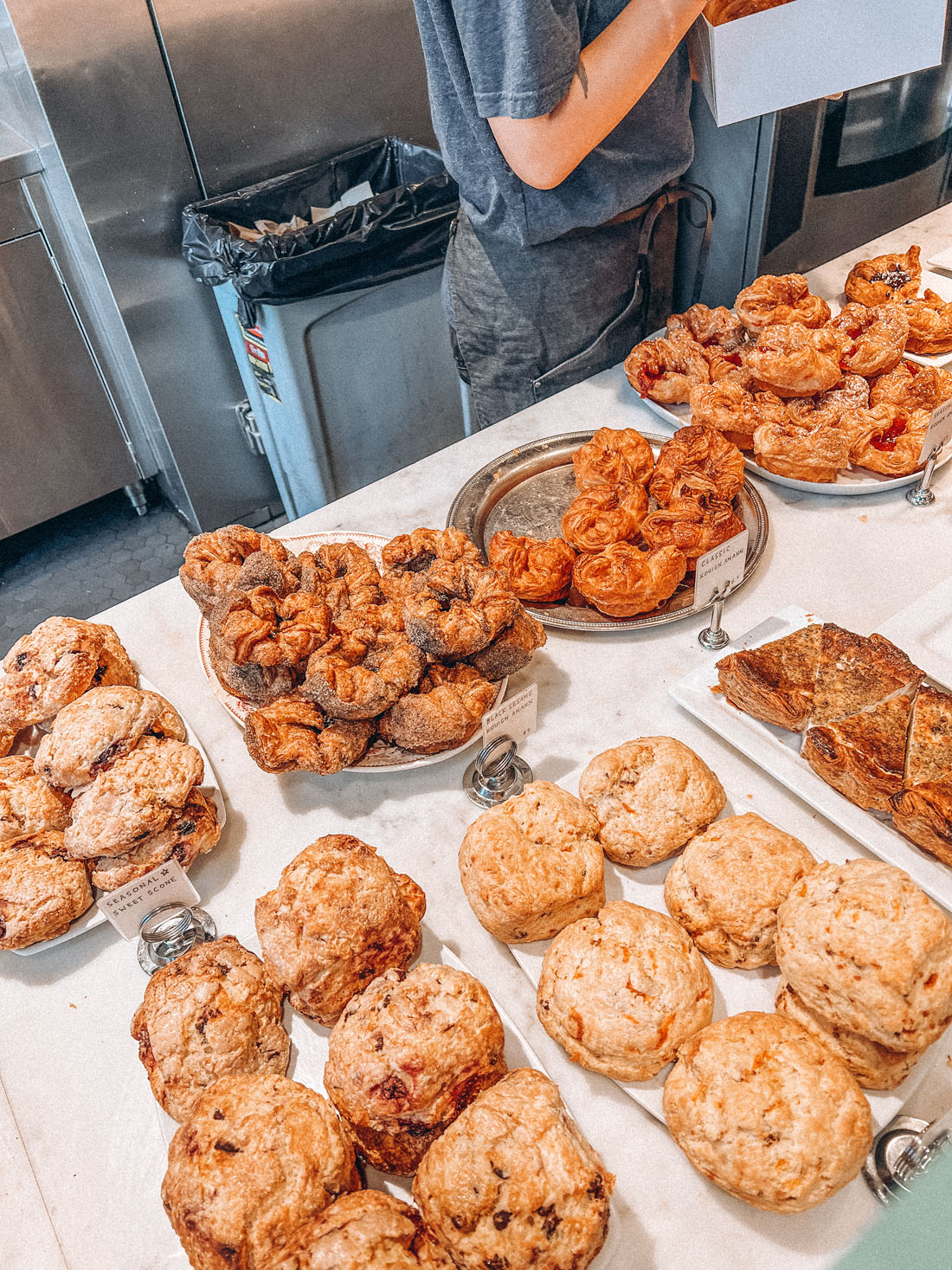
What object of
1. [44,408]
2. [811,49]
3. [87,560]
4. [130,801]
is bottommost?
[87,560]

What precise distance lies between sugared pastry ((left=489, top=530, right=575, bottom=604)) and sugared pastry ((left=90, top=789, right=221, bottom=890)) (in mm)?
764

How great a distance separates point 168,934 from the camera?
4.51ft

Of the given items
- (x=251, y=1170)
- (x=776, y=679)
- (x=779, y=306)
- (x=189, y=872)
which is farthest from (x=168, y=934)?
(x=779, y=306)

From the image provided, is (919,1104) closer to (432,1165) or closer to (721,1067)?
(721,1067)

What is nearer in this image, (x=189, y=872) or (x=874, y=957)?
(x=874, y=957)

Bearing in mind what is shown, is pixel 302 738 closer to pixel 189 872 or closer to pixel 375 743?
pixel 375 743

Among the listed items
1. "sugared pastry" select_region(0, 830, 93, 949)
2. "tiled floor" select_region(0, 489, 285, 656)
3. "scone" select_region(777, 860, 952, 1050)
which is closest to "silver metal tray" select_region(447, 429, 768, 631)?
"scone" select_region(777, 860, 952, 1050)

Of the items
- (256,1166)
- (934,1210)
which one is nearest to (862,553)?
(934,1210)

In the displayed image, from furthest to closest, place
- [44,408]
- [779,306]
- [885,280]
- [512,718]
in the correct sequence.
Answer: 1. [44,408]
2. [885,280]
3. [779,306]
4. [512,718]

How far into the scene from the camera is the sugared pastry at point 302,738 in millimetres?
1484

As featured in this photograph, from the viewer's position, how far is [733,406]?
2.22m

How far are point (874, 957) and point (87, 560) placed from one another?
392cm

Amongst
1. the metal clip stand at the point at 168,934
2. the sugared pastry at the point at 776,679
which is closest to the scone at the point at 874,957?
the sugared pastry at the point at 776,679

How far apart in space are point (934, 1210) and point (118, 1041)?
1103 millimetres
